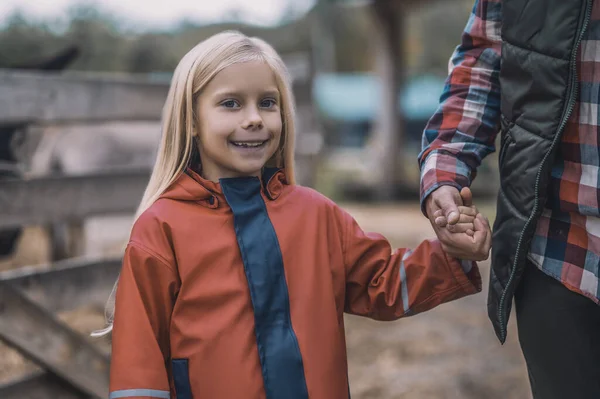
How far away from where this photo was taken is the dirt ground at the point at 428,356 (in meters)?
3.34

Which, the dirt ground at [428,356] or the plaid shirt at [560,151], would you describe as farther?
the dirt ground at [428,356]

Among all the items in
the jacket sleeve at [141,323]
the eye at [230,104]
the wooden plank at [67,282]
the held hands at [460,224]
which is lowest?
the wooden plank at [67,282]

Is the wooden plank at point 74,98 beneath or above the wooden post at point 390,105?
above

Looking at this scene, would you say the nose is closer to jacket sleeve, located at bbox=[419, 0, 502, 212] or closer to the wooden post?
jacket sleeve, located at bbox=[419, 0, 502, 212]

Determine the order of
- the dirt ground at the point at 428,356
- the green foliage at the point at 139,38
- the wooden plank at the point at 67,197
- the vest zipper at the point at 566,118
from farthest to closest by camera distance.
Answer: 1. the green foliage at the point at 139,38
2. the dirt ground at the point at 428,356
3. the wooden plank at the point at 67,197
4. the vest zipper at the point at 566,118

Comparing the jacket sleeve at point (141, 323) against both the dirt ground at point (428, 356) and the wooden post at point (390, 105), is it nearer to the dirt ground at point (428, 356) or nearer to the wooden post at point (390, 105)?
the dirt ground at point (428, 356)

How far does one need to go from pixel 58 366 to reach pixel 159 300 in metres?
1.28

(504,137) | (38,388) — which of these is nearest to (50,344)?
(38,388)

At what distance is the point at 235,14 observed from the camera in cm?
2141

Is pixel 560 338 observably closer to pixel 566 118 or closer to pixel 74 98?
pixel 566 118

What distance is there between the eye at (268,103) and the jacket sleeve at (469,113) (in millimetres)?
379

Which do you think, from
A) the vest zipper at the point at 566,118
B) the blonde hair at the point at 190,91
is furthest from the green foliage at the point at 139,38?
the vest zipper at the point at 566,118

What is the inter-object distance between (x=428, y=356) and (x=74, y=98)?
7.35 feet

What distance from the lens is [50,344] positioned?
8.59 feet
